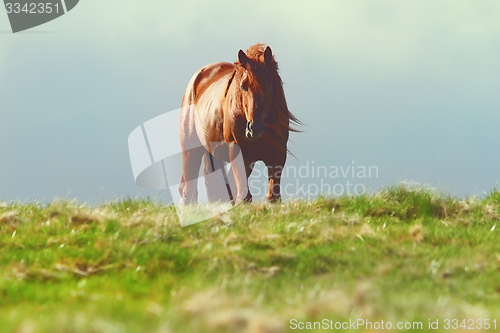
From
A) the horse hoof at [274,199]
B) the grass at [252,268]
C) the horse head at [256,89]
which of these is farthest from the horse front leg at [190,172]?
the grass at [252,268]

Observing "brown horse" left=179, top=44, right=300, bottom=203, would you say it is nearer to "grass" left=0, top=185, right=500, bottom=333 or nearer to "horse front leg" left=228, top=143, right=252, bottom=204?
"horse front leg" left=228, top=143, right=252, bottom=204

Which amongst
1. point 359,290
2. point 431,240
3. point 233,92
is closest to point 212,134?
point 233,92

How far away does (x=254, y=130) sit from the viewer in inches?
303

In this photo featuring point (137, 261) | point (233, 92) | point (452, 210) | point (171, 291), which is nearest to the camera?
point (171, 291)

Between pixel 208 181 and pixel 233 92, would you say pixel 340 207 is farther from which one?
pixel 208 181

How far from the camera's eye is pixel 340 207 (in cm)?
→ 723

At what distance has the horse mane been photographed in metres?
7.91

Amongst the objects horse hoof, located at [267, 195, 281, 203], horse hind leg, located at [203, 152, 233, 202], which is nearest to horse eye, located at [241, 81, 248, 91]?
horse hoof, located at [267, 195, 281, 203]

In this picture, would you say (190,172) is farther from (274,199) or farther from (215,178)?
(274,199)

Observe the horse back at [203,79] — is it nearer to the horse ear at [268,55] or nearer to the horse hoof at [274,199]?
the horse ear at [268,55]

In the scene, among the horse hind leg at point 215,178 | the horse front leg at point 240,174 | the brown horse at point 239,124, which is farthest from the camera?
the horse hind leg at point 215,178

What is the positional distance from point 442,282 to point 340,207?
3.01 meters

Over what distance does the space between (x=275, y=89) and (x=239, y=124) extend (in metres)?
0.76

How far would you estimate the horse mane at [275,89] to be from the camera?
7906 millimetres
